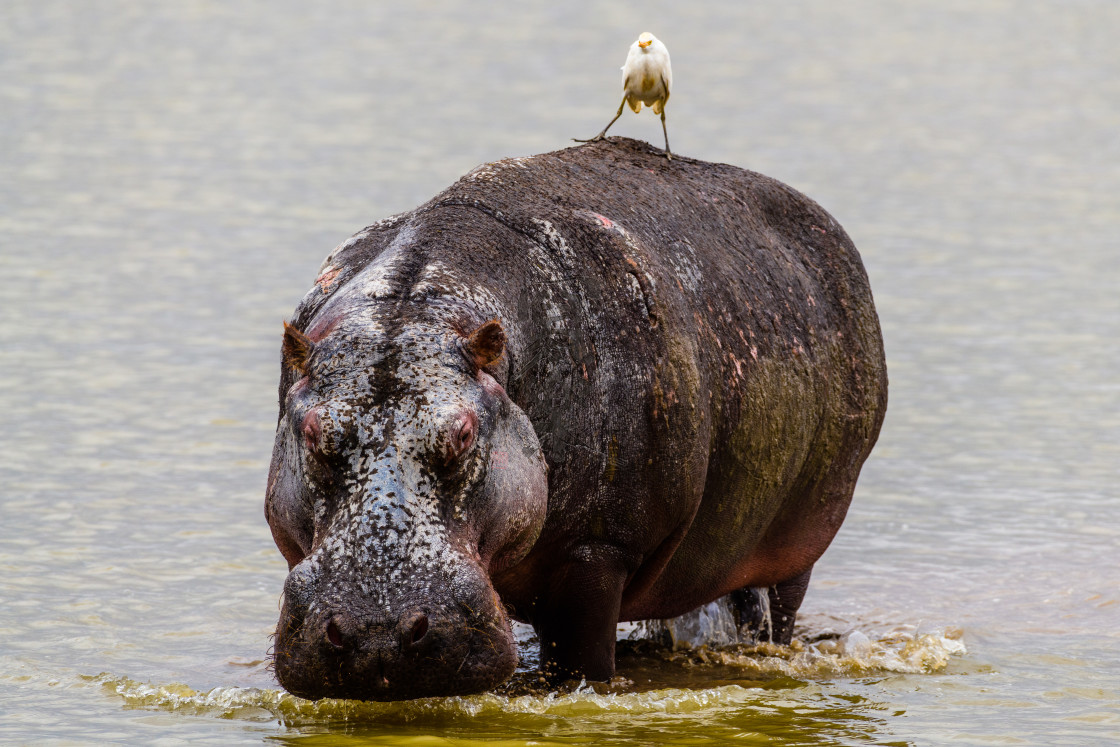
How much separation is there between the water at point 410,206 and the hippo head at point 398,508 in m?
0.91

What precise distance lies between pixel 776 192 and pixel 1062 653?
2406 mm

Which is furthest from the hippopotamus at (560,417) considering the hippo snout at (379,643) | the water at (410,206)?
the water at (410,206)

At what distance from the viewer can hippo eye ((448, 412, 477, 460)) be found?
5215mm

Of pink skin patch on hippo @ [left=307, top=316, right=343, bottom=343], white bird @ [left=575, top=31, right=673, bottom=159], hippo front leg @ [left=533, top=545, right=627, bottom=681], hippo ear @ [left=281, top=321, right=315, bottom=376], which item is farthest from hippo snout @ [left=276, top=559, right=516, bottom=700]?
white bird @ [left=575, top=31, right=673, bottom=159]

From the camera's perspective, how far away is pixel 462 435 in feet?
17.2

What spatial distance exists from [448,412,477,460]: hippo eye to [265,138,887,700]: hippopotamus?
2 cm

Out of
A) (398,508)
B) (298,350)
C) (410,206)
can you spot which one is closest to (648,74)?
(298,350)

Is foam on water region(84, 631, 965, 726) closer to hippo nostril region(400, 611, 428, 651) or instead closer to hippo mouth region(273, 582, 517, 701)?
hippo mouth region(273, 582, 517, 701)

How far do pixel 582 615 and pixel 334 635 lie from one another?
1.45m

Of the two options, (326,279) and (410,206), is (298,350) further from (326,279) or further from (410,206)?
(410,206)

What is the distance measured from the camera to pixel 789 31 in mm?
48719

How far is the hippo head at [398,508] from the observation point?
4988 mm

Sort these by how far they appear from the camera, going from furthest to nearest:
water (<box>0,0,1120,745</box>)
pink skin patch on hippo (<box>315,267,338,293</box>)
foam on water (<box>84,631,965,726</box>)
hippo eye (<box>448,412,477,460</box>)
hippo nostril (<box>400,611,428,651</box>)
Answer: water (<box>0,0,1120,745</box>) → foam on water (<box>84,631,965,726</box>) → pink skin patch on hippo (<box>315,267,338,293</box>) → hippo eye (<box>448,412,477,460</box>) → hippo nostril (<box>400,611,428,651</box>)

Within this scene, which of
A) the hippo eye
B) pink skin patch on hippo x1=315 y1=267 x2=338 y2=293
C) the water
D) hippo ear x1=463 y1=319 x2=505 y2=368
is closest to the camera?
A: the hippo eye
